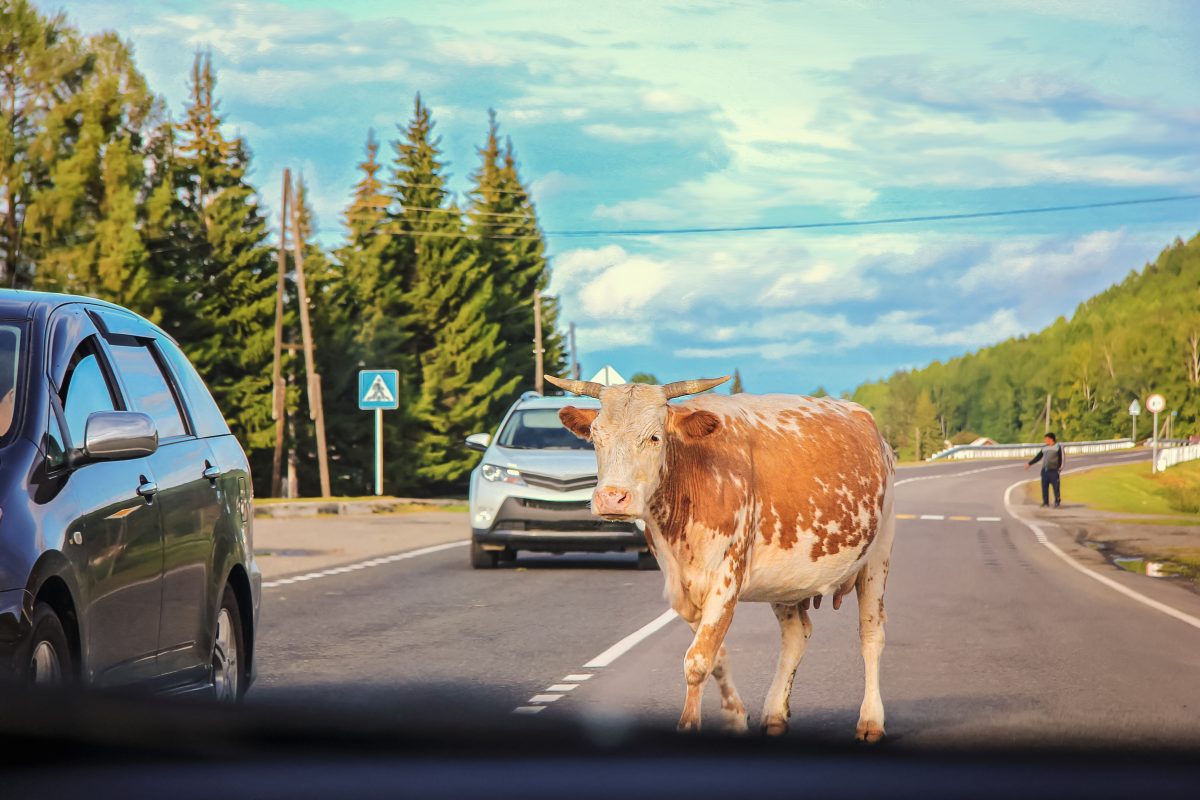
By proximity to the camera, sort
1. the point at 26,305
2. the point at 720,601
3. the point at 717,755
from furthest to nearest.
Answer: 1. the point at 720,601
2. the point at 26,305
3. the point at 717,755

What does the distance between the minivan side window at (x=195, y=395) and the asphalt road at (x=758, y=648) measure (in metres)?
1.23

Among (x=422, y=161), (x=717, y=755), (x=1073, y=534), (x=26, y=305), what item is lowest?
(x=1073, y=534)

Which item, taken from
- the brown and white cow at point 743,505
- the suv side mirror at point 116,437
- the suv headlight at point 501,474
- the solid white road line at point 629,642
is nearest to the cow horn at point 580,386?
the brown and white cow at point 743,505

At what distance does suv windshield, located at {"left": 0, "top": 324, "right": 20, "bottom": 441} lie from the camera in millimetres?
5691

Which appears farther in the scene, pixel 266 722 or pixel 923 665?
pixel 923 665

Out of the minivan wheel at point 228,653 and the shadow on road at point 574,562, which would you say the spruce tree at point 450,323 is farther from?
the minivan wheel at point 228,653

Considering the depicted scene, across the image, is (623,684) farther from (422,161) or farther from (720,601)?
(422,161)

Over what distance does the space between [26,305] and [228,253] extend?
5706 centimetres

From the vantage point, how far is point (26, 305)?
20.1ft

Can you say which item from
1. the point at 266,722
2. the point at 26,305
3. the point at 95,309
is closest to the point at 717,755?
the point at 266,722

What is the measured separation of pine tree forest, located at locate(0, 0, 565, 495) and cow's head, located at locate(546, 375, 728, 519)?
150 ft

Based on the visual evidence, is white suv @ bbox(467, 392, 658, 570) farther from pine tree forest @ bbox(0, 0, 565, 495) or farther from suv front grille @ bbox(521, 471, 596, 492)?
pine tree forest @ bbox(0, 0, 565, 495)

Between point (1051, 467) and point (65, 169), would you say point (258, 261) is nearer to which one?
point (65, 169)

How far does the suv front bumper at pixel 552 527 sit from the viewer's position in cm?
2050
